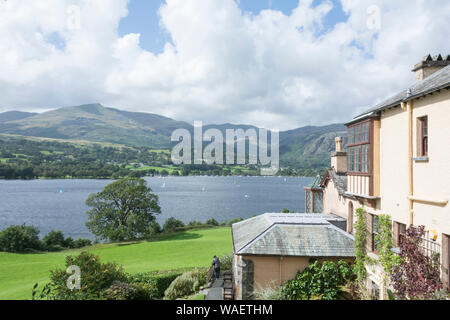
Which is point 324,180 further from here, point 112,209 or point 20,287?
point 112,209

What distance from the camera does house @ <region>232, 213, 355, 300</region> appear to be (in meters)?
15.9

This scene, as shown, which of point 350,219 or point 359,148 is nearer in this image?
point 359,148

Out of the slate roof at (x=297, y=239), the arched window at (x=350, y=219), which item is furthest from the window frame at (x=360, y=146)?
the slate roof at (x=297, y=239)

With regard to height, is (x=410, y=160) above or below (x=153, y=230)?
above

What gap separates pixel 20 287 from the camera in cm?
2314

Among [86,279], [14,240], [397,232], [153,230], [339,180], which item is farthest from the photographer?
[153,230]

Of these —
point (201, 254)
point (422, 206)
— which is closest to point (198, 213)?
point (201, 254)

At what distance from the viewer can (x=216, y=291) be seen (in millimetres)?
19203

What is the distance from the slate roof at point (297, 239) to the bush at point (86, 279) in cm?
639

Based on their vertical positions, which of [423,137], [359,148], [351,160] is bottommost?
[351,160]

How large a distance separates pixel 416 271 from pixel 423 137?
405cm

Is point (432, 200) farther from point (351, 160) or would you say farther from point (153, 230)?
point (153, 230)

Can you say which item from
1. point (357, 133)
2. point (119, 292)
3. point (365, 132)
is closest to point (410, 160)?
point (365, 132)

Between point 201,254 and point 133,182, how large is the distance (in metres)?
27.4
